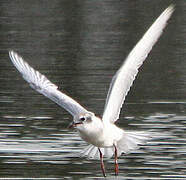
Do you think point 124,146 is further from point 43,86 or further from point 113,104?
point 43,86

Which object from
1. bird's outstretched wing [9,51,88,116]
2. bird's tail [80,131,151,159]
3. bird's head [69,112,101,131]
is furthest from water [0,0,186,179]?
bird's outstretched wing [9,51,88,116]

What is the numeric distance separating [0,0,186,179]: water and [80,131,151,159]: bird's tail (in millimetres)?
221

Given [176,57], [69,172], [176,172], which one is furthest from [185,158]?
[176,57]

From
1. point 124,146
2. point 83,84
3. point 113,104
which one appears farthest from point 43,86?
point 83,84

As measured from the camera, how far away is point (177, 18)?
83.0ft

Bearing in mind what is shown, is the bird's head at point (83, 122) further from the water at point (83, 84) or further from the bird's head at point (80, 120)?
the water at point (83, 84)

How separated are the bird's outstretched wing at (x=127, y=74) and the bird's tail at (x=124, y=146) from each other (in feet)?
1.05

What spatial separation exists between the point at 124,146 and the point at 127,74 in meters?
0.91

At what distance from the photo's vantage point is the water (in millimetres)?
11625

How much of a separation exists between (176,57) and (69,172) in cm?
900

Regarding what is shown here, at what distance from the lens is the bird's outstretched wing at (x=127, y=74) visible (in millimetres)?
11523

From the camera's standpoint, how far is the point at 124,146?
11.3 meters

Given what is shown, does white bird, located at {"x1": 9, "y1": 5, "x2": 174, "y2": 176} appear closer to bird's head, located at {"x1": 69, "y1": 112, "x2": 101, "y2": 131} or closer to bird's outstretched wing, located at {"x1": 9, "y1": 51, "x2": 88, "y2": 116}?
bird's outstretched wing, located at {"x1": 9, "y1": 51, "x2": 88, "y2": 116}

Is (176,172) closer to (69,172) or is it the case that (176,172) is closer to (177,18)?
(69,172)
